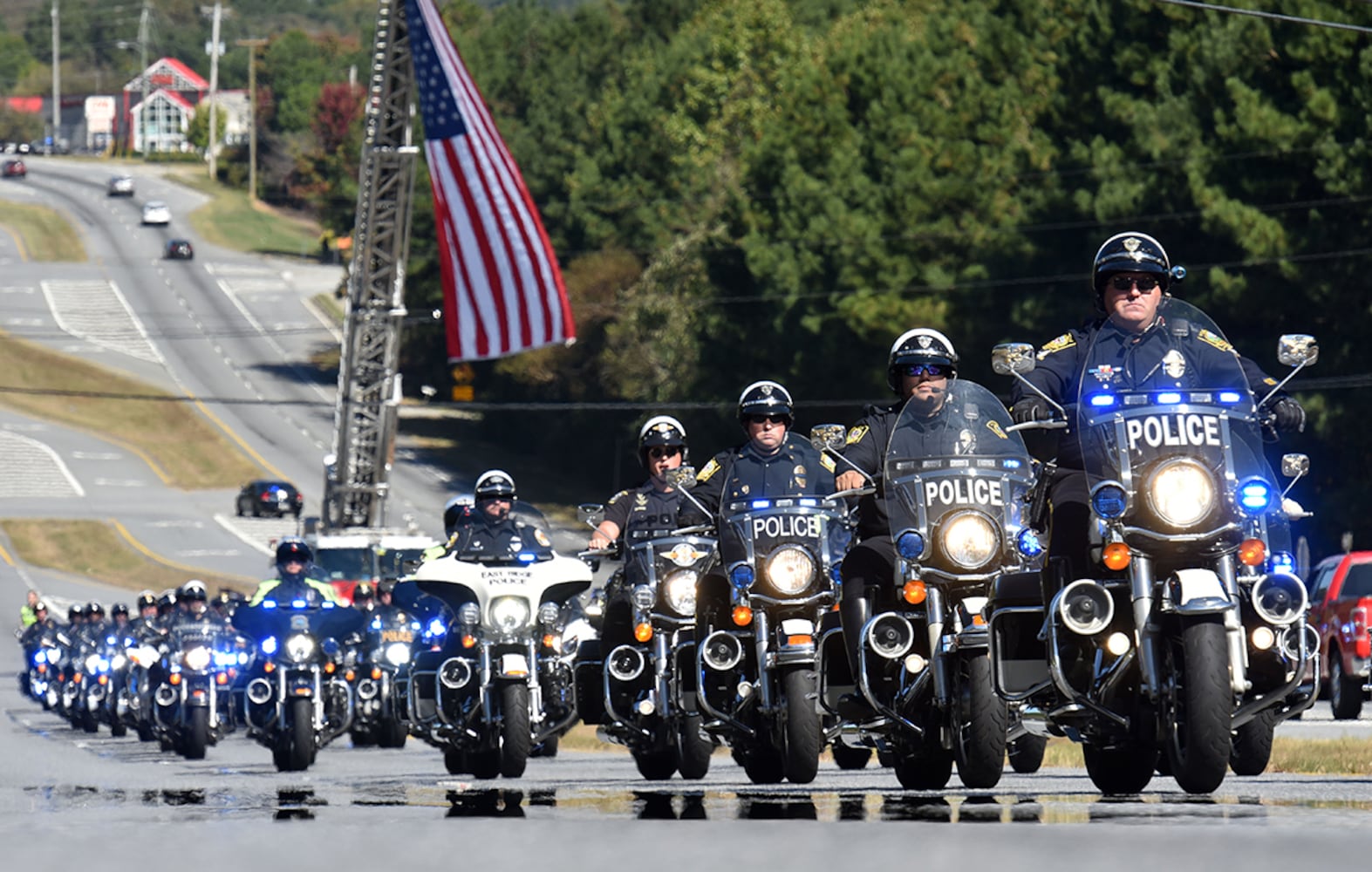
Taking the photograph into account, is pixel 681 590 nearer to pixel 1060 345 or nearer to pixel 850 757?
pixel 850 757

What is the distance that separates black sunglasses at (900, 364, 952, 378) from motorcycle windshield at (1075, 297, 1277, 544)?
1672 mm

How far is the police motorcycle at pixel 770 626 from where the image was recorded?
45.0 feet

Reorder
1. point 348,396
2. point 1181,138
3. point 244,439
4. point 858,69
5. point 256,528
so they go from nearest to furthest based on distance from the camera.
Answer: point 348,396, point 1181,138, point 858,69, point 256,528, point 244,439

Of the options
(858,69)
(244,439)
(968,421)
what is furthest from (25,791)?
(244,439)

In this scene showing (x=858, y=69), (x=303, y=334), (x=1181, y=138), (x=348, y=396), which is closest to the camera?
(x=348, y=396)

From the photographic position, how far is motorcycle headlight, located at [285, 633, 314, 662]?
866 inches

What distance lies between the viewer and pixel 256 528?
80125 millimetres

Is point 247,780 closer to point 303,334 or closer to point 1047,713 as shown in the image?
point 1047,713

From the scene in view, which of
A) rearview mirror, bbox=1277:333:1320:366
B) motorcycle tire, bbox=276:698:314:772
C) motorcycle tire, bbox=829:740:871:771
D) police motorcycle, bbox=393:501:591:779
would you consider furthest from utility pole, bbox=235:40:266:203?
rearview mirror, bbox=1277:333:1320:366

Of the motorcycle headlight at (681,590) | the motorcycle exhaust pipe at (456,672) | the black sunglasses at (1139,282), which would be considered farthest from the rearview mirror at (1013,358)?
the motorcycle exhaust pipe at (456,672)

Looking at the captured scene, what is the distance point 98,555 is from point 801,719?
65.3 meters

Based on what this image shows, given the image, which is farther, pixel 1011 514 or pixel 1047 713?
pixel 1011 514

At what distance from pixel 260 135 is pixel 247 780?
16477 centimetres

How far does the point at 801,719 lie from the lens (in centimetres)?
1371
